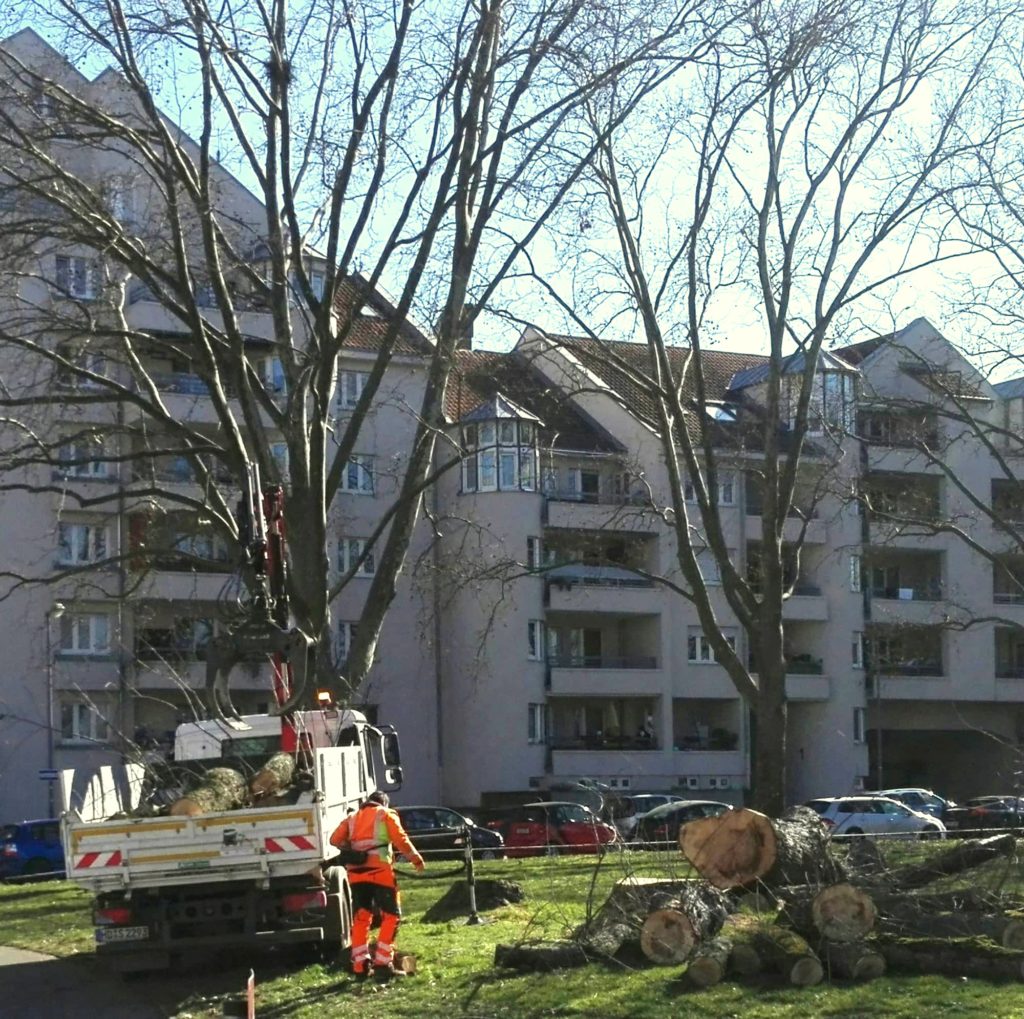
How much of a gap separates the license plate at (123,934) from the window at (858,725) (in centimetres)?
4558

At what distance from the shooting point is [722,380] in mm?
63906

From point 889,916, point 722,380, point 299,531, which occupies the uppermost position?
point 722,380

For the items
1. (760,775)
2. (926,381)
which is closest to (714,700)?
(926,381)

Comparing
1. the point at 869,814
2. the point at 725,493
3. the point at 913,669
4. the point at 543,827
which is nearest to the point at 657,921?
the point at 543,827

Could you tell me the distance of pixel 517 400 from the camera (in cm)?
4559

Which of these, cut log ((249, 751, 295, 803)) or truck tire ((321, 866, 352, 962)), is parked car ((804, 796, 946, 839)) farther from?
truck tire ((321, 866, 352, 962))

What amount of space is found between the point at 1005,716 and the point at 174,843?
2058 inches

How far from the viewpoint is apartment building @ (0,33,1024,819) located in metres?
42.3

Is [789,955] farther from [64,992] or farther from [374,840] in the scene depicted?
[64,992]

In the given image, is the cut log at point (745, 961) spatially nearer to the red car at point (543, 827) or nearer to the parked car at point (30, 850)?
Result: the red car at point (543, 827)

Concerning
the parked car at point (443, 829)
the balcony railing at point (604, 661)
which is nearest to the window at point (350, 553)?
the balcony railing at point (604, 661)

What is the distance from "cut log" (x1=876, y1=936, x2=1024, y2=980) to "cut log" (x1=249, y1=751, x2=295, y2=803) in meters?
5.84

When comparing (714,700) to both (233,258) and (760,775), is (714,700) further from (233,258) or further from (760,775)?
(233,258)

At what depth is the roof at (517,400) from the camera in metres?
30.0
